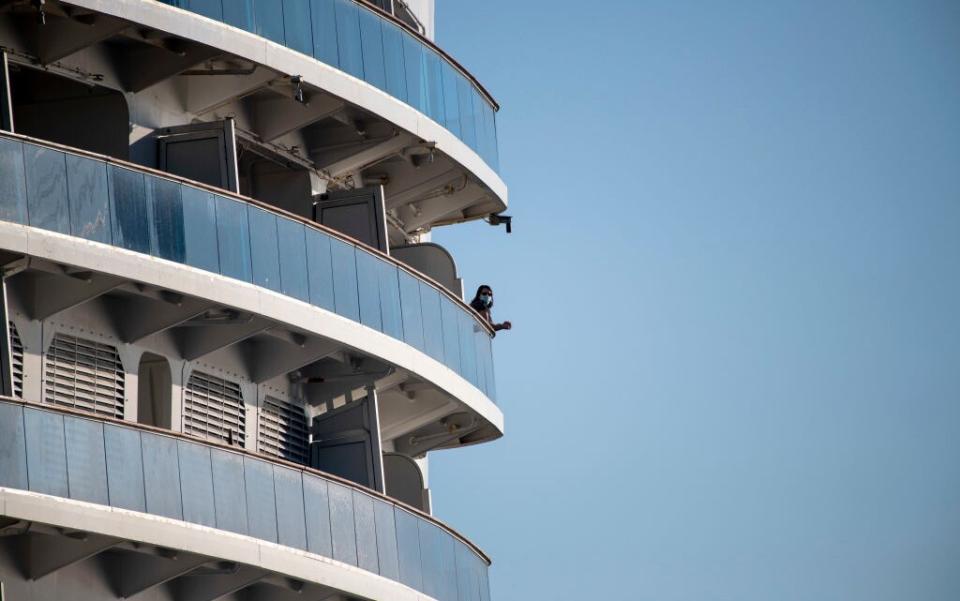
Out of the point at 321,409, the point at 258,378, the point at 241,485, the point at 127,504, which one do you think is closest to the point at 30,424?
the point at 127,504

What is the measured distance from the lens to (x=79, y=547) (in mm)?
26938

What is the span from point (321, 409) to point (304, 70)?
526 cm

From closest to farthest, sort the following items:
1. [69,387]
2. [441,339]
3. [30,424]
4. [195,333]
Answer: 1. [30,424]
2. [69,387]
3. [195,333]
4. [441,339]

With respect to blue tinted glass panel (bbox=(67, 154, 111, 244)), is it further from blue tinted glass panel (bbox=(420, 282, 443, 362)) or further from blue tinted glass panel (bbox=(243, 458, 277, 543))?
blue tinted glass panel (bbox=(420, 282, 443, 362))

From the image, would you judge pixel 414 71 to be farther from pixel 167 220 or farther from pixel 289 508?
pixel 289 508

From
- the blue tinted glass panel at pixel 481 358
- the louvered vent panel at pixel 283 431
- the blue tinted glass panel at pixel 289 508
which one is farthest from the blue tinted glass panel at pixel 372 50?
the blue tinted glass panel at pixel 289 508

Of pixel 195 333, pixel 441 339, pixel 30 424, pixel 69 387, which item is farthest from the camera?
pixel 441 339

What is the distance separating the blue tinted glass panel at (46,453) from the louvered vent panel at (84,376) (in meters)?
2.20

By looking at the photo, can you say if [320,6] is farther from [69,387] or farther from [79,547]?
[79,547]

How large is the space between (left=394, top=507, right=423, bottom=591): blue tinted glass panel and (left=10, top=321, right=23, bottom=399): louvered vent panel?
239 inches

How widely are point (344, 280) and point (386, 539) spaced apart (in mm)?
3479

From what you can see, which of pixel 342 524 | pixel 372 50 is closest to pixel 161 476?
pixel 342 524

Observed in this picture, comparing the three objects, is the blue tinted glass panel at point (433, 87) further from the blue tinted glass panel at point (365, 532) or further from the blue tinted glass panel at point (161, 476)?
the blue tinted glass panel at point (161, 476)

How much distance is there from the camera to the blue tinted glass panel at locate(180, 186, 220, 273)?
28609mm
